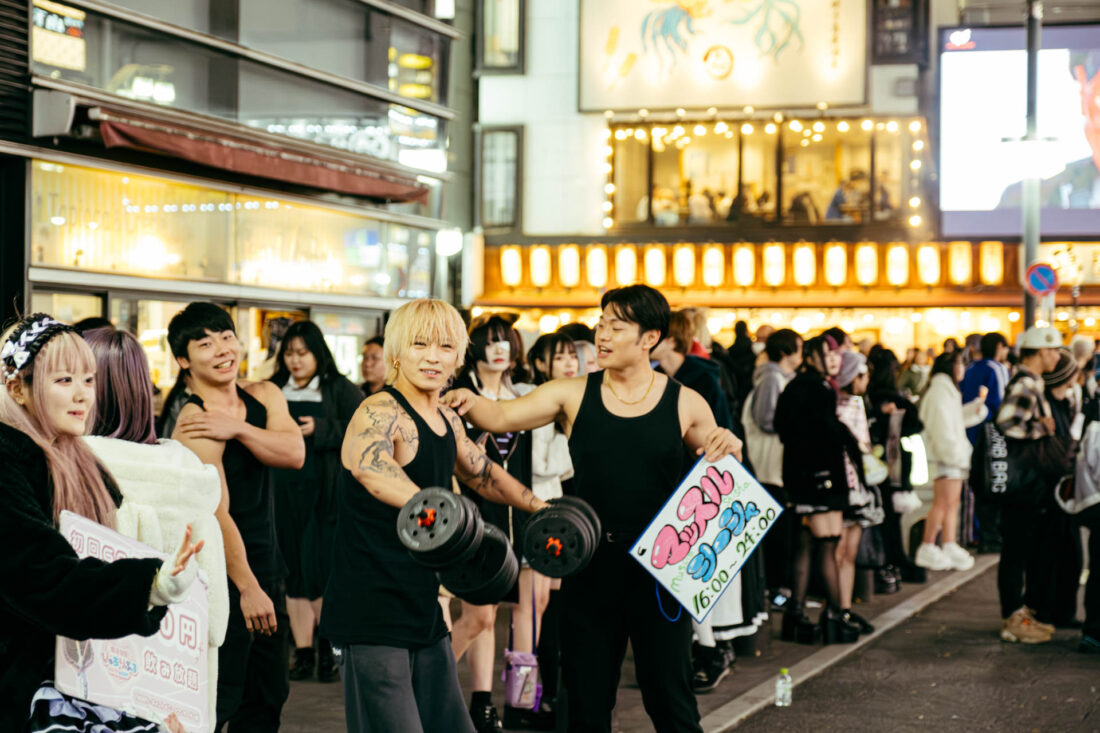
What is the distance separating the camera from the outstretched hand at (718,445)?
5.54 metres

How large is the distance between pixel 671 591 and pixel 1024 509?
5673 mm

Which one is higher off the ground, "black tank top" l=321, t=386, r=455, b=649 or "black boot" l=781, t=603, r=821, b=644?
"black tank top" l=321, t=386, r=455, b=649

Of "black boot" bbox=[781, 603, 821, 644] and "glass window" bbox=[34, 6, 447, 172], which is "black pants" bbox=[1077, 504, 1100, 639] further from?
"glass window" bbox=[34, 6, 447, 172]

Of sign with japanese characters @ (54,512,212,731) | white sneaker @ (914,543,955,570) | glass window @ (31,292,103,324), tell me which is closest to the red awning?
glass window @ (31,292,103,324)

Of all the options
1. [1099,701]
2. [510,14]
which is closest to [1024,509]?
[1099,701]

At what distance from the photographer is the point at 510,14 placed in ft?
110

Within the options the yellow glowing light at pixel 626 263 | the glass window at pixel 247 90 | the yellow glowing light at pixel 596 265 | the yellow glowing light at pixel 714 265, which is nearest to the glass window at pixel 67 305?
the glass window at pixel 247 90

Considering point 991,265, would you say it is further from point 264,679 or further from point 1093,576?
point 264,679

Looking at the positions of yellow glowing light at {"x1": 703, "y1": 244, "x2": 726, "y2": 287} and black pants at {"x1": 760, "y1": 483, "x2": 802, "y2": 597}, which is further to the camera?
yellow glowing light at {"x1": 703, "y1": 244, "x2": 726, "y2": 287}

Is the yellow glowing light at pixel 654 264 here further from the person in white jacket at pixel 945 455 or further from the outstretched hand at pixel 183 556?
the outstretched hand at pixel 183 556

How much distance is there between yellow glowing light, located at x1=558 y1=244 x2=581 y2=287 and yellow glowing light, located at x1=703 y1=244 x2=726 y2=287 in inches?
115

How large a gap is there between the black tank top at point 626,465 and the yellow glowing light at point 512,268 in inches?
1084

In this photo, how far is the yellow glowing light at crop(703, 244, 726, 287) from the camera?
1260 inches

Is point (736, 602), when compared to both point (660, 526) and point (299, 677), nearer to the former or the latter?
point (299, 677)
